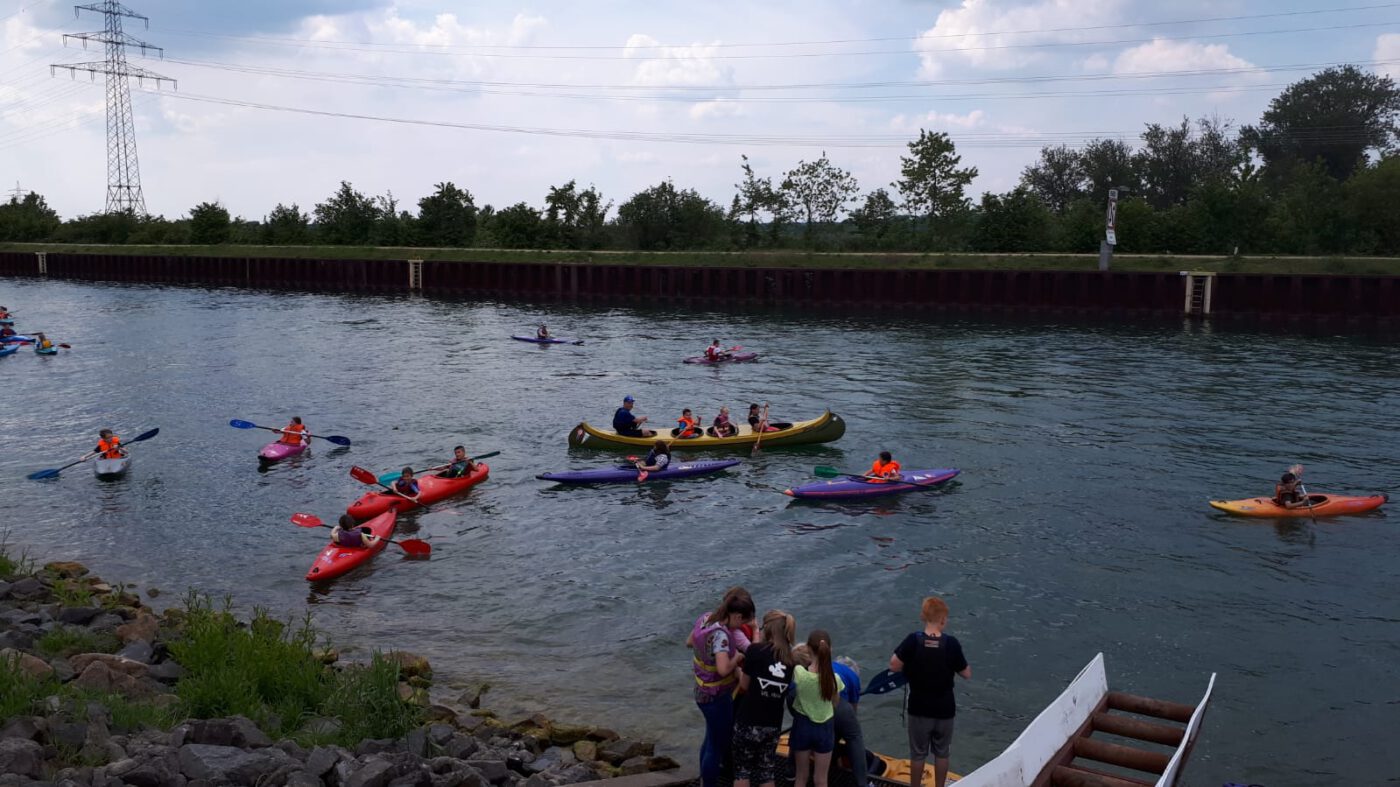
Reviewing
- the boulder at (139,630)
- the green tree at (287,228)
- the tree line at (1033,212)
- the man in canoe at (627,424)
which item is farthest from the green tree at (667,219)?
the boulder at (139,630)

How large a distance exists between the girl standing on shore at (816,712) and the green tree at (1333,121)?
112435 millimetres

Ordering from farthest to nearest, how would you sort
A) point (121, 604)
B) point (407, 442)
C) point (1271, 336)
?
point (1271, 336), point (407, 442), point (121, 604)

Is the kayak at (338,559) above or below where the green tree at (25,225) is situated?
below

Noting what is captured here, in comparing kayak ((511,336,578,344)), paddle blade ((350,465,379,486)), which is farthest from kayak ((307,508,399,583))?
kayak ((511,336,578,344))

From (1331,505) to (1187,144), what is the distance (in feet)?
328

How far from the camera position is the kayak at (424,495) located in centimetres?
2469

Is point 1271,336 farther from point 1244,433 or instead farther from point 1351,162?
point 1351,162

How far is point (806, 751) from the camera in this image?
1007cm

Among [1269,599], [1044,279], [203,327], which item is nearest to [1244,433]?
[1269,599]

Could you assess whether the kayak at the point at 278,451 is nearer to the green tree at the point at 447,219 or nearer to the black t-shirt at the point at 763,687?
the black t-shirt at the point at 763,687

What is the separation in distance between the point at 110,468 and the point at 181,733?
20846mm

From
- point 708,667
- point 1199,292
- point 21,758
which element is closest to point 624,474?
point 708,667

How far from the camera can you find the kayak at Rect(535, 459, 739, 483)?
28031 millimetres

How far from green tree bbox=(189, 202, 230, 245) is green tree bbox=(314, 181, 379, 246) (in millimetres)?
11892
